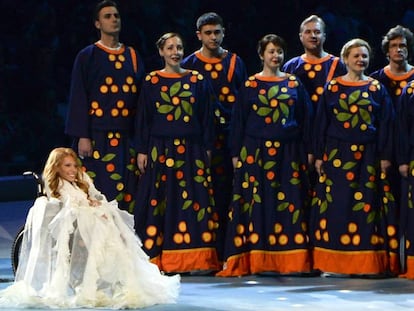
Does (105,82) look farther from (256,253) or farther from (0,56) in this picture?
(0,56)

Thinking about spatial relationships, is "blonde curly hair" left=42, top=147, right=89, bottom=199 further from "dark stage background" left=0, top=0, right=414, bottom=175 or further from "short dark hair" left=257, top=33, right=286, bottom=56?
"dark stage background" left=0, top=0, right=414, bottom=175

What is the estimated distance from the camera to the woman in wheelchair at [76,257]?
745 centimetres

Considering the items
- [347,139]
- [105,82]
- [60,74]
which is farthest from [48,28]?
[347,139]

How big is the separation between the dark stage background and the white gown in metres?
4.03

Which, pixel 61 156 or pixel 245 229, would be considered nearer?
pixel 61 156

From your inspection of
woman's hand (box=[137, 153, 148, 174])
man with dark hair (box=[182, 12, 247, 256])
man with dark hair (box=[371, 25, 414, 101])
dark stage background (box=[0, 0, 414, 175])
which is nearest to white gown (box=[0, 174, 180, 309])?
woman's hand (box=[137, 153, 148, 174])

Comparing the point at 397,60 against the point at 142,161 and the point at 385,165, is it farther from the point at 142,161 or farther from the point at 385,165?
the point at 142,161

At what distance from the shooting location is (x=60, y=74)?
39.6 feet

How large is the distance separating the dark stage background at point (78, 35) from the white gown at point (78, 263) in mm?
4026

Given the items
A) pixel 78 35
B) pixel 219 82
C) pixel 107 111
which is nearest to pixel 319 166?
pixel 219 82

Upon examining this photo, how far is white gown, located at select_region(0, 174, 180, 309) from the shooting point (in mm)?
7438

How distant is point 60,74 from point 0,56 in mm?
516

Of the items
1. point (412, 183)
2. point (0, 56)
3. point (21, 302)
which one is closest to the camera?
point (21, 302)

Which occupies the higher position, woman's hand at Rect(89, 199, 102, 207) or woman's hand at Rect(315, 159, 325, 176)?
woman's hand at Rect(315, 159, 325, 176)
